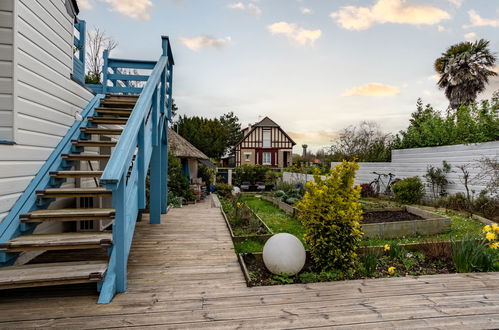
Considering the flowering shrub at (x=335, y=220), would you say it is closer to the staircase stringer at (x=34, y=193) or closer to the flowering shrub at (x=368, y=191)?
the staircase stringer at (x=34, y=193)

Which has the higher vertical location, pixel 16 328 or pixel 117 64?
pixel 117 64

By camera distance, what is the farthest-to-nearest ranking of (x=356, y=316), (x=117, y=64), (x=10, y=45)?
(x=117, y=64)
(x=10, y=45)
(x=356, y=316)

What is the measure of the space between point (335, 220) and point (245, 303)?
1.39 meters

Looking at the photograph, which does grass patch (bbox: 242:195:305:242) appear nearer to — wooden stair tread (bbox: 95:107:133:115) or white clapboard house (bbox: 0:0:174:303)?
white clapboard house (bbox: 0:0:174:303)

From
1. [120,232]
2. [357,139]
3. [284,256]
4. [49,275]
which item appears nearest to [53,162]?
[49,275]

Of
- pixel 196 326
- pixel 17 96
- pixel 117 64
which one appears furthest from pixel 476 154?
pixel 17 96

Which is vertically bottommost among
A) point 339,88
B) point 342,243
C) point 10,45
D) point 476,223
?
point 476,223

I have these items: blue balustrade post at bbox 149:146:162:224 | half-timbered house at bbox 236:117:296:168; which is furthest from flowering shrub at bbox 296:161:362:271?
half-timbered house at bbox 236:117:296:168

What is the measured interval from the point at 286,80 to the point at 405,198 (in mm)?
6984

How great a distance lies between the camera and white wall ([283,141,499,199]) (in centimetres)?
738

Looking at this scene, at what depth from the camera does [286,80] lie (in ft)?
39.8

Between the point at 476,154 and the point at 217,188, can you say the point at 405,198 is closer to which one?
the point at 476,154

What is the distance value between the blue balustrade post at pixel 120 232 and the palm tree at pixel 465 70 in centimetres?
1883

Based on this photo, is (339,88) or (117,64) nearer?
(117,64)
